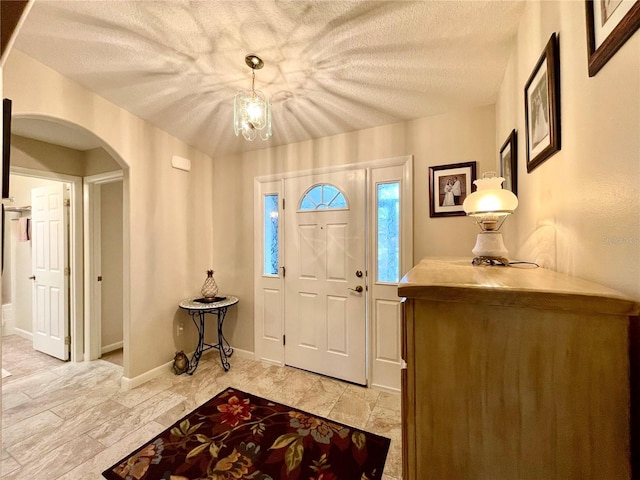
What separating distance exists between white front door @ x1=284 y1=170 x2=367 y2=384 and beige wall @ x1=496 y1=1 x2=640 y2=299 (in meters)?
1.48

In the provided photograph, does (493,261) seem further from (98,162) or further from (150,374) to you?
(98,162)

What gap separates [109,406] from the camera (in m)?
2.19

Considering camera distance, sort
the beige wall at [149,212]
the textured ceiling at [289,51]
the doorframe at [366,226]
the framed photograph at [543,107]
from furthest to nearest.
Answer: the doorframe at [366,226]
the beige wall at [149,212]
the textured ceiling at [289,51]
the framed photograph at [543,107]

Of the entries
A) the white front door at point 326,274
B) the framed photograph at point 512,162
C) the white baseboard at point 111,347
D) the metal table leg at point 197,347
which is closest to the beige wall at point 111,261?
the white baseboard at point 111,347

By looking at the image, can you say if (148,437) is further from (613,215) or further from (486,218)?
(613,215)

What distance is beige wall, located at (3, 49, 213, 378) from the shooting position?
2.03 metres

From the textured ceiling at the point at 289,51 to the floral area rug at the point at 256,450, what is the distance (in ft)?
8.36

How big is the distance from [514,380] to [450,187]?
6.22 ft

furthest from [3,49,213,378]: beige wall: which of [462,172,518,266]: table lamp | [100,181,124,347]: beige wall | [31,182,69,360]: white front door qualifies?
[462,172,518,266]: table lamp

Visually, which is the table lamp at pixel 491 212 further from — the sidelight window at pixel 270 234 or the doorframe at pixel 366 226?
the sidelight window at pixel 270 234

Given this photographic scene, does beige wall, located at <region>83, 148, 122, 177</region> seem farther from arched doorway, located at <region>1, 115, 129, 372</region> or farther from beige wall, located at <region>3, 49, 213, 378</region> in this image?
beige wall, located at <region>3, 49, 213, 378</region>

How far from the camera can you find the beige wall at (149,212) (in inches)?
80.0

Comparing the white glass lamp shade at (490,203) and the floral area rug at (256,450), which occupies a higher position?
the white glass lamp shade at (490,203)

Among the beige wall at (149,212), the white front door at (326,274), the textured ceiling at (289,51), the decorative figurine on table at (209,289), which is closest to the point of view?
the textured ceiling at (289,51)
